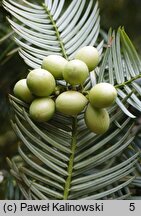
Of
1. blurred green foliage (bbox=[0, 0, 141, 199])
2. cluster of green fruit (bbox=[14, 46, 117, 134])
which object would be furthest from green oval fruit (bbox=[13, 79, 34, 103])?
blurred green foliage (bbox=[0, 0, 141, 199])

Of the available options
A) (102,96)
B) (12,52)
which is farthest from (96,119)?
(12,52)

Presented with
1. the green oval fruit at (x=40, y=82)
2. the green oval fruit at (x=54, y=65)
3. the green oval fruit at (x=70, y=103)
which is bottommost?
the green oval fruit at (x=70, y=103)

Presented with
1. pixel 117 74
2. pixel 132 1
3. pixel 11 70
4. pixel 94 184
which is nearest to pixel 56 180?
pixel 94 184

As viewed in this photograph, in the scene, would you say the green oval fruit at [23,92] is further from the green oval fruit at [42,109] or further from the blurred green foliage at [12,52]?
the blurred green foliage at [12,52]

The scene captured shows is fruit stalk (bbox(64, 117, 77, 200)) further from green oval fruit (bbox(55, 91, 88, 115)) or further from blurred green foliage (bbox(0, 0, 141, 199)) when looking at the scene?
blurred green foliage (bbox(0, 0, 141, 199))

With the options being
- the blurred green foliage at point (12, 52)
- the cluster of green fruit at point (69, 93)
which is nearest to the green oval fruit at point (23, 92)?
the cluster of green fruit at point (69, 93)

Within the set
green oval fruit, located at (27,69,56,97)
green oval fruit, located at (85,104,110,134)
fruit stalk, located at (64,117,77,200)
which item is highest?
green oval fruit, located at (27,69,56,97)

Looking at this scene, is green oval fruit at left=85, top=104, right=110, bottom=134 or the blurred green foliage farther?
the blurred green foliage
